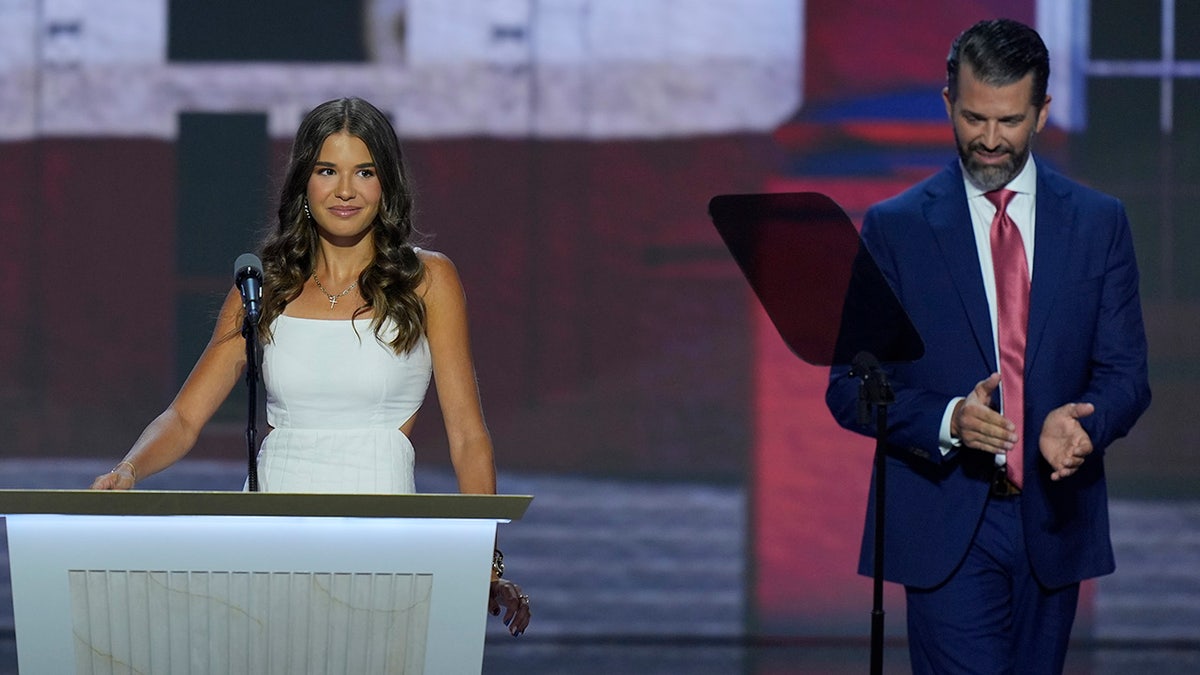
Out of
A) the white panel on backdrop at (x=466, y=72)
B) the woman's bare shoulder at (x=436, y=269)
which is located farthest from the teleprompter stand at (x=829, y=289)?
the white panel on backdrop at (x=466, y=72)

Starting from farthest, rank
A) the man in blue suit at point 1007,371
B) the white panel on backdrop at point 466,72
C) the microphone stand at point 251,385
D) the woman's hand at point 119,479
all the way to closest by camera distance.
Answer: the white panel on backdrop at point 466,72 → the man in blue suit at point 1007,371 → the microphone stand at point 251,385 → the woman's hand at point 119,479

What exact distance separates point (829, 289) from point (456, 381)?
2.13 feet

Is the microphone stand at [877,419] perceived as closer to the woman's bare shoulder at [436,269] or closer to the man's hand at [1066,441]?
the man's hand at [1066,441]

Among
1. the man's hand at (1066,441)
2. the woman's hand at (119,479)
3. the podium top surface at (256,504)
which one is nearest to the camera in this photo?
the podium top surface at (256,504)

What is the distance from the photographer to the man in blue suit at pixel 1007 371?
254 centimetres

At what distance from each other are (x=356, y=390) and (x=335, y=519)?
741mm

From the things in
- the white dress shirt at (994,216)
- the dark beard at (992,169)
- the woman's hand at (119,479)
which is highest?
the dark beard at (992,169)

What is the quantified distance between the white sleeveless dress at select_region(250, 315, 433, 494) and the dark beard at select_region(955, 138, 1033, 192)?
3.28ft

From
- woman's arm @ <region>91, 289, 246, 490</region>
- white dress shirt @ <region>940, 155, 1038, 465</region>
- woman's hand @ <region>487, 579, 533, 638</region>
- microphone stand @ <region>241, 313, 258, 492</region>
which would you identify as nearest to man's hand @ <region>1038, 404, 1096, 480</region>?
white dress shirt @ <region>940, 155, 1038, 465</region>

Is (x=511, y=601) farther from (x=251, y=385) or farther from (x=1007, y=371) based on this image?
(x=1007, y=371)

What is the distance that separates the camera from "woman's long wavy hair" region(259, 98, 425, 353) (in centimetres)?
251

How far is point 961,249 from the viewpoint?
2596 mm

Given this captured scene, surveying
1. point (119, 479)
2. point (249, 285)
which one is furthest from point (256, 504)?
point (249, 285)

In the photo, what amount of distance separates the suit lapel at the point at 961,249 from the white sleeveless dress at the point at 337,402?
0.92 meters
